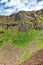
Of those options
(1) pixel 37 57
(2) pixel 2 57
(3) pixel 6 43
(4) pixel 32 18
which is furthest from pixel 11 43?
(4) pixel 32 18

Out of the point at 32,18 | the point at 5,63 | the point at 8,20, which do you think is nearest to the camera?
the point at 5,63

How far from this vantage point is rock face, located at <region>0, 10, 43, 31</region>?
420ft

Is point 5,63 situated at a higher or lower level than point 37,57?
lower

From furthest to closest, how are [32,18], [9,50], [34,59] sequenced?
[32,18] < [9,50] < [34,59]

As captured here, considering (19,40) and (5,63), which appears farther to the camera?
(19,40)

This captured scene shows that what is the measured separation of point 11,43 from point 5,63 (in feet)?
53.4

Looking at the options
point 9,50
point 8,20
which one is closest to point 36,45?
point 9,50

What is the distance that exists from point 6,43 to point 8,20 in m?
95.7

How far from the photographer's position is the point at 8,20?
176 meters

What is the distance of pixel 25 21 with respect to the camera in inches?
5960

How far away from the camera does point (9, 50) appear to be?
241 feet

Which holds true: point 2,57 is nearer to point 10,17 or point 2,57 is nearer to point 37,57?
point 37,57

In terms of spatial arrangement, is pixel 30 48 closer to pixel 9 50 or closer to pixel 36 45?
pixel 36 45

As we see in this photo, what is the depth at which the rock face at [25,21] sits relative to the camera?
420 feet
